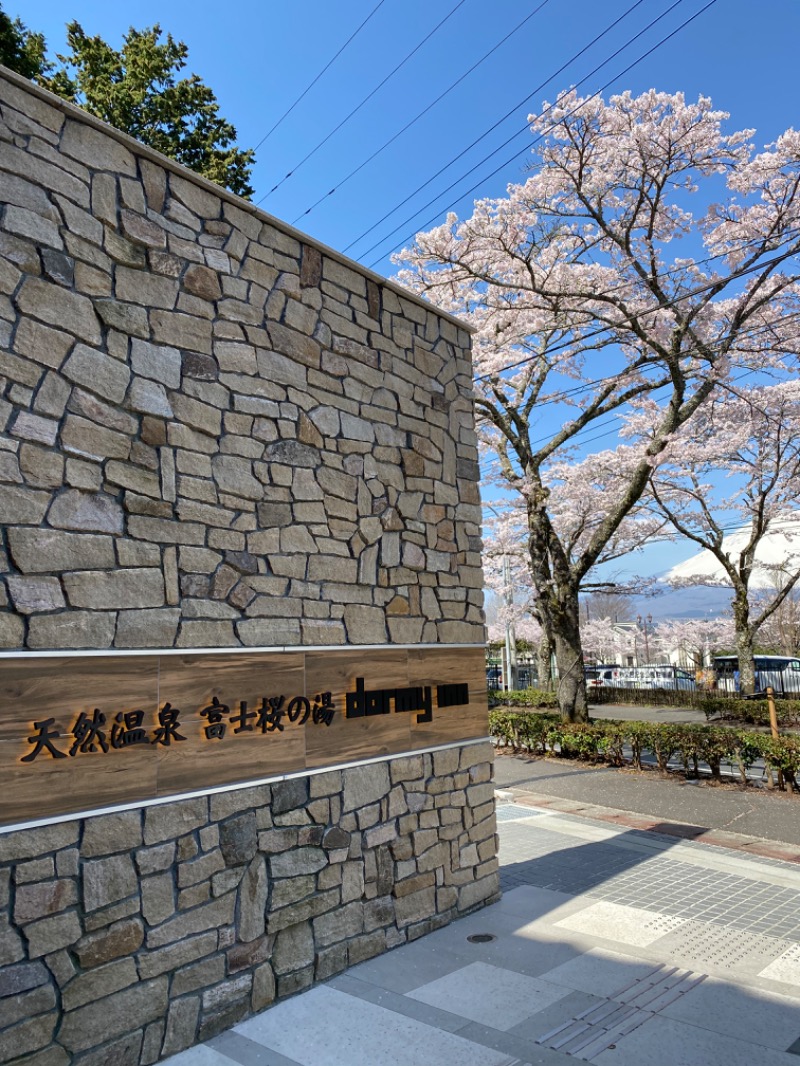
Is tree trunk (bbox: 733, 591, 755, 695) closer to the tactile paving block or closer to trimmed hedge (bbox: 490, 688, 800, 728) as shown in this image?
trimmed hedge (bbox: 490, 688, 800, 728)

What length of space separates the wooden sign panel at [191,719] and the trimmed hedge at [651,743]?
5.92 metres

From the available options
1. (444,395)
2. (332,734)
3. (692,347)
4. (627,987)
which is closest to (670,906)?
(627,987)

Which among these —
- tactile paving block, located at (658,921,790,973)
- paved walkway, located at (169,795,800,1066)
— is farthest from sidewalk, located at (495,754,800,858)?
tactile paving block, located at (658,921,790,973)

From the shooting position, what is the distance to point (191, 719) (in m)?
3.47

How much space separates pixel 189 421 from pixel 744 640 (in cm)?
1680

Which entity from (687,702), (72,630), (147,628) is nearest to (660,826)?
(147,628)

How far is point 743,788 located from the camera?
9055 millimetres

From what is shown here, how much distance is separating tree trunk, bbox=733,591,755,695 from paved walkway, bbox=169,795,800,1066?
12687 mm

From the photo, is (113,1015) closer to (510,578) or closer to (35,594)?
(35,594)

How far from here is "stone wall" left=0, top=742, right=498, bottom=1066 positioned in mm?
2830

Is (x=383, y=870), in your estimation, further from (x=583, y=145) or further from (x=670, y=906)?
(x=583, y=145)

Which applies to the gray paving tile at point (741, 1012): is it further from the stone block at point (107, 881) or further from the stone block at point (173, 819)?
the stone block at point (107, 881)

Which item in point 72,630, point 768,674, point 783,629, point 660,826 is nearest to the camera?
point 72,630

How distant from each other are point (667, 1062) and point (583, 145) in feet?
31.9
